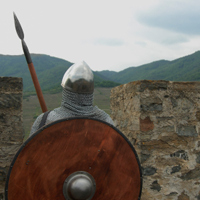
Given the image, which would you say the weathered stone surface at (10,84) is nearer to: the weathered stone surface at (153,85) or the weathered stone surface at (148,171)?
the weathered stone surface at (153,85)

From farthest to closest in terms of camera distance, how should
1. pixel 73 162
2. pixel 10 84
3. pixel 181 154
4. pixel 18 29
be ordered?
pixel 181 154 → pixel 10 84 → pixel 18 29 → pixel 73 162

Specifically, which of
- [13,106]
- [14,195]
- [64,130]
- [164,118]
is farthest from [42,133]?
[164,118]

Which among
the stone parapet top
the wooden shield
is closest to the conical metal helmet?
the wooden shield

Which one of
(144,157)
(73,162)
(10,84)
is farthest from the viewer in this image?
(144,157)

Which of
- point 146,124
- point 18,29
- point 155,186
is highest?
point 18,29

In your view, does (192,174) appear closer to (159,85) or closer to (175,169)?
(175,169)

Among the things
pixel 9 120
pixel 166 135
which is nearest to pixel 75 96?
pixel 9 120

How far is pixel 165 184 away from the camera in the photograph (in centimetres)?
247

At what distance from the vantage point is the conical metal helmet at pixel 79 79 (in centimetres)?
151

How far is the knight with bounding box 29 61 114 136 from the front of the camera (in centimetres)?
152

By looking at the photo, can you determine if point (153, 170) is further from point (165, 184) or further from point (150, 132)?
point (150, 132)

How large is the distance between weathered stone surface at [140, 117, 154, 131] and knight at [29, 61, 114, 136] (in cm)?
91

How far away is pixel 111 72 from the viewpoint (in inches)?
1793

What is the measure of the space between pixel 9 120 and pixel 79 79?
1.03 meters
